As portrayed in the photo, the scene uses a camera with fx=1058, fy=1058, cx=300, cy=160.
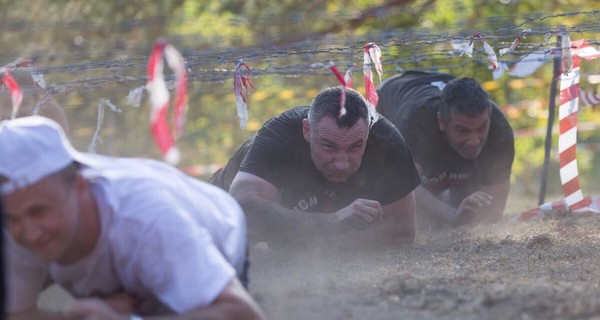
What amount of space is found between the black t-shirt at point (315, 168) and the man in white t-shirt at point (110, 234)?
2.68 metres

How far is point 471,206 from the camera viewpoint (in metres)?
7.62

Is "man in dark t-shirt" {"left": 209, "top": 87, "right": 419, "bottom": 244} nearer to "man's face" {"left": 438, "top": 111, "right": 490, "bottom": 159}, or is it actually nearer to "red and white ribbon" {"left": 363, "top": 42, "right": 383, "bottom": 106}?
"red and white ribbon" {"left": 363, "top": 42, "right": 383, "bottom": 106}

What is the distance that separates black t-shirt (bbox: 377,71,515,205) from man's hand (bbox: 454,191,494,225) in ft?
1.16

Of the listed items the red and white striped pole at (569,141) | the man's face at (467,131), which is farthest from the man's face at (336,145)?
the red and white striped pole at (569,141)

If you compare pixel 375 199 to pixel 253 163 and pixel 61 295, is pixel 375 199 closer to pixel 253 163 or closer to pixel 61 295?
pixel 253 163

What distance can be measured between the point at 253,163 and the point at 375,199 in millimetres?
797

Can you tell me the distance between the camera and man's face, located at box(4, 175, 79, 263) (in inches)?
124

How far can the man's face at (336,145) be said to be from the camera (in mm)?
5938

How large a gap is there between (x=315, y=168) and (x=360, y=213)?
1.94 ft

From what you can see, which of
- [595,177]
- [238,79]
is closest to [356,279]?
[238,79]

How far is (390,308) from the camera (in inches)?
170

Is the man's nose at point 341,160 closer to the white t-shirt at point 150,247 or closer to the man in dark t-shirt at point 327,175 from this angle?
the man in dark t-shirt at point 327,175

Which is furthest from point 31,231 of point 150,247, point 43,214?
point 150,247

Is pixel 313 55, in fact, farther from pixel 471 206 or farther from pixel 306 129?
pixel 306 129
